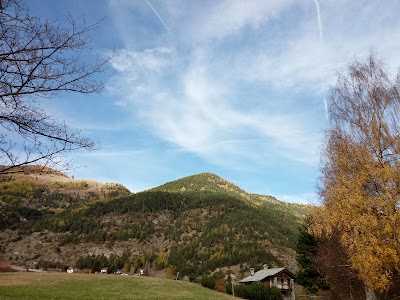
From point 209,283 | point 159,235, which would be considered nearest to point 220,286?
point 209,283

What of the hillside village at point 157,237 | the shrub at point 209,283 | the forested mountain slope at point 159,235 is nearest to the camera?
the shrub at point 209,283

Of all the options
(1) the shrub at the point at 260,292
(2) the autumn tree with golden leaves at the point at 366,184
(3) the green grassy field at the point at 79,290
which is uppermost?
(2) the autumn tree with golden leaves at the point at 366,184

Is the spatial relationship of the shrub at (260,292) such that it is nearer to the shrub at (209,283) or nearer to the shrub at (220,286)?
the shrub at (220,286)

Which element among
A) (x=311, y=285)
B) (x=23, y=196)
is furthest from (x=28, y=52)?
(x=23, y=196)

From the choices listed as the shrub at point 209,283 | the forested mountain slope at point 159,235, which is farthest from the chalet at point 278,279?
the forested mountain slope at point 159,235

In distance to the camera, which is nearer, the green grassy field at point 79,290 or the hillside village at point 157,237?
the green grassy field at point 79,290

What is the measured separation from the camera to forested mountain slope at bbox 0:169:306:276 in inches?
4168

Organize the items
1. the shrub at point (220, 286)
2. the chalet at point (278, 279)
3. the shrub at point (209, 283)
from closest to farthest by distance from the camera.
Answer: the chalet at point (278, 279) < the shrub at point (220, 286) < the shrub at point (209, 283)

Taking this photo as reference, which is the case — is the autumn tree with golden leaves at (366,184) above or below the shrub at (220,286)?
above

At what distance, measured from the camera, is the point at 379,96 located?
59.4 feet

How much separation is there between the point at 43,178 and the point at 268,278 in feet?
195

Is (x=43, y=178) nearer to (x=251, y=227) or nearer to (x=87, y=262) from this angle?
(x=87, y=262)

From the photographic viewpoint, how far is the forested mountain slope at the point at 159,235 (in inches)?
4168

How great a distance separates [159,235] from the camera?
140m
